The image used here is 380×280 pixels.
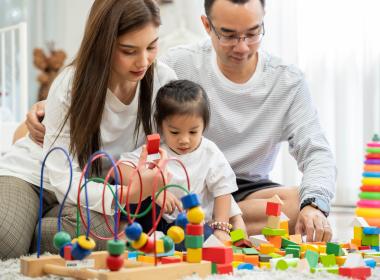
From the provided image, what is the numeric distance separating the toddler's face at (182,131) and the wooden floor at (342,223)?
0.48m

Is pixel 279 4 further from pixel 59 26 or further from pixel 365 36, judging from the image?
pixel 59 26

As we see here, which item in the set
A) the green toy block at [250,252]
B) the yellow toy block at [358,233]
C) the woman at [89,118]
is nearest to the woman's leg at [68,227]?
the woman at [89,118]

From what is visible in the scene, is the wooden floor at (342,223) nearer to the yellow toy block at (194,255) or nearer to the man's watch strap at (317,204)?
the man's watch strap at (317,204)

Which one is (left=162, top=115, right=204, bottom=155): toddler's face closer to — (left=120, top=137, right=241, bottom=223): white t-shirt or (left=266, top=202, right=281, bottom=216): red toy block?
(left=120, top=137, right=241, bottom=223): white t-shirt

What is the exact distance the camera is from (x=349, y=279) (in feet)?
4.06

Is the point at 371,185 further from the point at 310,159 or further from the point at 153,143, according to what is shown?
the point at 153,143

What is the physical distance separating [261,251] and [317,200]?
30 cm

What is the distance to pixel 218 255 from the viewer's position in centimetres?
127

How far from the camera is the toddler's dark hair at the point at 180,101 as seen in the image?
1793 millimetres

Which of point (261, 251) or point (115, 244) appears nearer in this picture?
point (115, 244)

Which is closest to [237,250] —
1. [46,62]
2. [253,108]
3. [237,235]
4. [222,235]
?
[237,235]

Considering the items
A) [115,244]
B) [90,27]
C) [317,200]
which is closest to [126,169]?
[90,27]

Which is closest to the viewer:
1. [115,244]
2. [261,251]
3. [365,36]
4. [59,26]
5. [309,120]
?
[115,244]

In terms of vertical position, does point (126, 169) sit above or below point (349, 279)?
above
